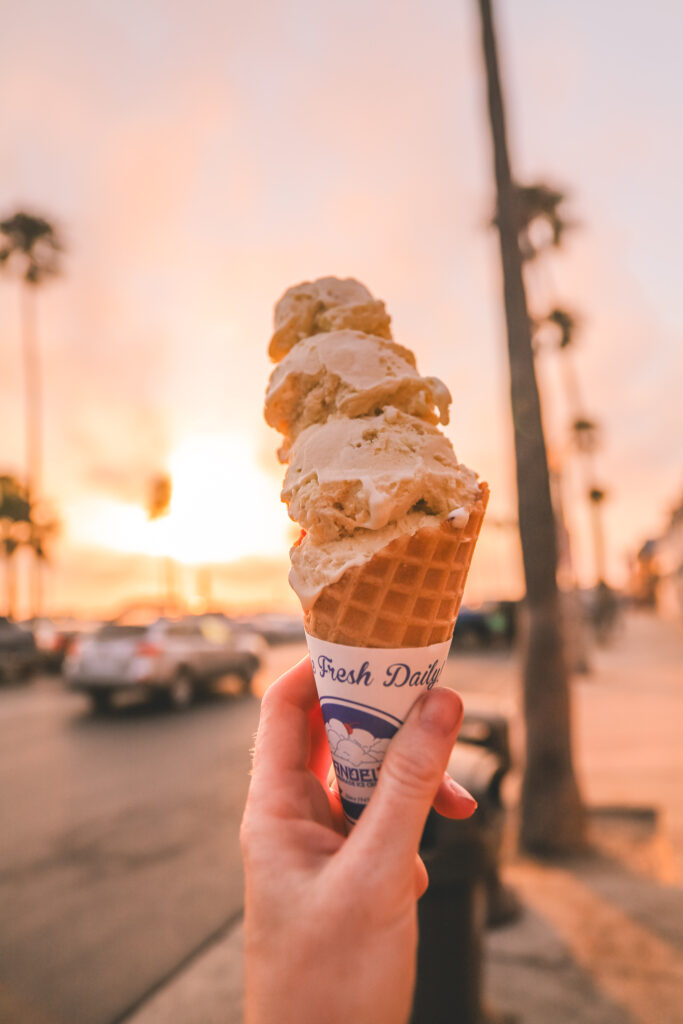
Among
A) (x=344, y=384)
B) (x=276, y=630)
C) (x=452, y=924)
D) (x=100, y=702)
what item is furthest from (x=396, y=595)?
(x=276, y=630)

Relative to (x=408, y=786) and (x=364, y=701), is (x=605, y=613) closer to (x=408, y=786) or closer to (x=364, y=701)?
(x=364, y=701)

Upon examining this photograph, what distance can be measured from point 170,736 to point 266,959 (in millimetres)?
9056

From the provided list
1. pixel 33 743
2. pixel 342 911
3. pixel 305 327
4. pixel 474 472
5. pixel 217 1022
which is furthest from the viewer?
pixel 33 743

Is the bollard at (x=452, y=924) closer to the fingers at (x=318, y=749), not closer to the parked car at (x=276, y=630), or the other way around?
the fingers at (x=318, y=749)

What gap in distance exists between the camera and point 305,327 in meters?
2.20

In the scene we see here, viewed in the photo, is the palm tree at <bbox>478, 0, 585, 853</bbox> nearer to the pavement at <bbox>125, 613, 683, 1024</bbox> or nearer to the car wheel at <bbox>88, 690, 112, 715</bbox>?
the pavement at <bbox>125, 613, 683, 1024</bbox>

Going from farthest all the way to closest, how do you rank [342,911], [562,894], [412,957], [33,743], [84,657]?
[84,657], [33,743], [562,894], [412,957], [342,911]

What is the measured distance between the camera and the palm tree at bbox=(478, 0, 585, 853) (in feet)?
16.6

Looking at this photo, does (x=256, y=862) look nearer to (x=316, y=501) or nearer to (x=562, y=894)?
(x=316, y=501)

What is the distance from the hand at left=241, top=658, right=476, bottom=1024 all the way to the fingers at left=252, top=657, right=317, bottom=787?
3.2 inches

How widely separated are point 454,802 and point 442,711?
0.42m

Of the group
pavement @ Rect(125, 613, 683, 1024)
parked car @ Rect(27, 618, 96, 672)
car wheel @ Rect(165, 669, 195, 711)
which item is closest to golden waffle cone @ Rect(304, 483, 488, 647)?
pavement @ Rect(125, 613, 683, 1024)

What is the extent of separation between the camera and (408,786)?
1458 millimetres

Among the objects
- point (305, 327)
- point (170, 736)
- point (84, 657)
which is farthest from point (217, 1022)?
point (84, 657)
